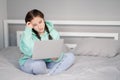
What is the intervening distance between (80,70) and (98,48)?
638 millimetres

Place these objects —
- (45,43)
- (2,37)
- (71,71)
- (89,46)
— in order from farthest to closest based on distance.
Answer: (2,37), (89,46), (71,71), (45,43)

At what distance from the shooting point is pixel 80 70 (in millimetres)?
1729

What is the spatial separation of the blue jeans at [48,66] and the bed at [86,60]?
53 millimetres

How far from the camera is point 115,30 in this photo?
268 cm

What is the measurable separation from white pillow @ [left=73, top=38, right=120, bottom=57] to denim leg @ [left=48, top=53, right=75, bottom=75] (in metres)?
0.47

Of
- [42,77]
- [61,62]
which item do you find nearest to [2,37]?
[61,62]

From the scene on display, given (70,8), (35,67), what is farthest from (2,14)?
(35,67)

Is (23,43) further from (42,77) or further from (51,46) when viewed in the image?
(42,77)

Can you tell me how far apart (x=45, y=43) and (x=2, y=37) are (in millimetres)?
1356

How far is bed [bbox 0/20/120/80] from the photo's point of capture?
5.06 feet

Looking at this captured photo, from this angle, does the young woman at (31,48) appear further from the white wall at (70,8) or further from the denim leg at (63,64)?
the white wall at (70,8)

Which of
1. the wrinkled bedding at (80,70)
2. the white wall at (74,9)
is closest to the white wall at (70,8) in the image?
the white wall at (74,9)

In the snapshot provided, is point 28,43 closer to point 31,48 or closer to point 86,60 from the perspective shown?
point 31,48

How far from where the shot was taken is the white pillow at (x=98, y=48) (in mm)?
2273
